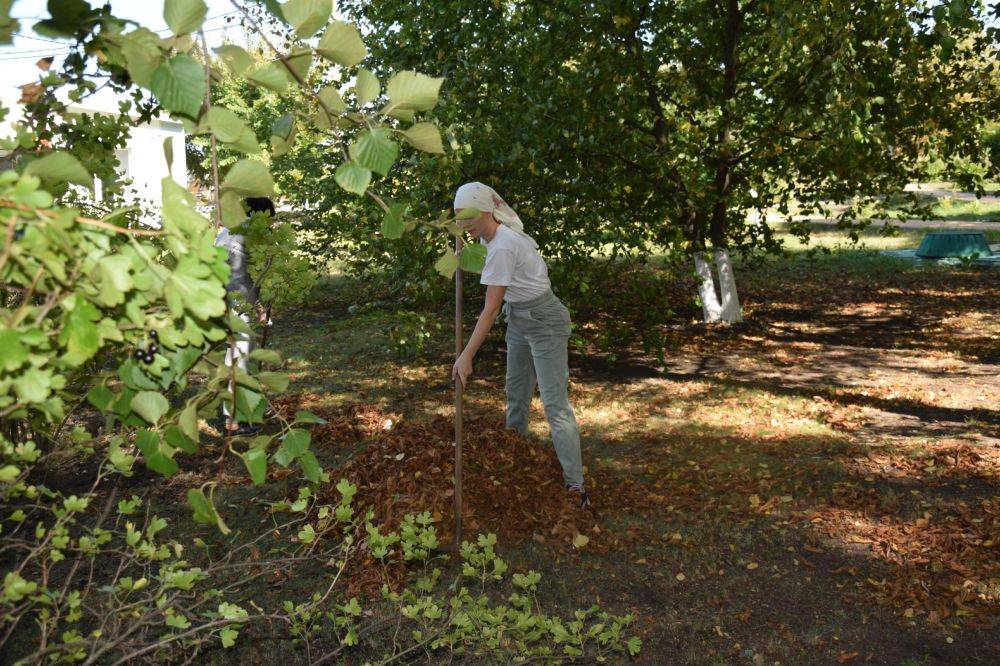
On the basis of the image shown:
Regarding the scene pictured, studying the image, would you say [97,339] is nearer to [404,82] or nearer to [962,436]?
[404,82]

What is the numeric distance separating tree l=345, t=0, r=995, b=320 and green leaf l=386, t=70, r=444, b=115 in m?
5.31

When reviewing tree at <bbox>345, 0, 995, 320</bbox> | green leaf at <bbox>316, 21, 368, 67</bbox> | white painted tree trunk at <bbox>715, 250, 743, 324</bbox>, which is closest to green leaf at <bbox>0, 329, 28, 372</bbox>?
green leaf at <bbox>316, 21, 368, 67</bbox>

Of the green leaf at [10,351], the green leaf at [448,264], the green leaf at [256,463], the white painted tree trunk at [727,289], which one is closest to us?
the green leaf at [10,351]

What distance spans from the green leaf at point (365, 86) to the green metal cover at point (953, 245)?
18.6m

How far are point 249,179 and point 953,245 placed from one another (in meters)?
19.0

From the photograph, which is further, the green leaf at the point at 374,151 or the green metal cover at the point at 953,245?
the green metal cover at the point at 953,245

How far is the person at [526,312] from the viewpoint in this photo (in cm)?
509

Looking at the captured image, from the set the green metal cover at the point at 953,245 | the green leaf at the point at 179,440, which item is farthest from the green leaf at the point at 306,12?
the green metal cover at the point at 953,245

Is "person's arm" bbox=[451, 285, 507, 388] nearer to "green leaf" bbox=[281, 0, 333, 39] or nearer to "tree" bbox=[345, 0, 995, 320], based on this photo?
"tree" bbox=[345, 0, 995, 320]

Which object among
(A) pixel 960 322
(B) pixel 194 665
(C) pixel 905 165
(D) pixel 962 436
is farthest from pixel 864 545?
(A) pixel 960 322

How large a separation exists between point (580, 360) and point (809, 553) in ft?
18.1

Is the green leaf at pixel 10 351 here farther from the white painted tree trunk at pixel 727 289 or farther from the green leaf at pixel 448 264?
the white painted tree trunk at pixel 727 289

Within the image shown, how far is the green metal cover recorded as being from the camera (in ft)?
58.1

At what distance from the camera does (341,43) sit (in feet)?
5.50
